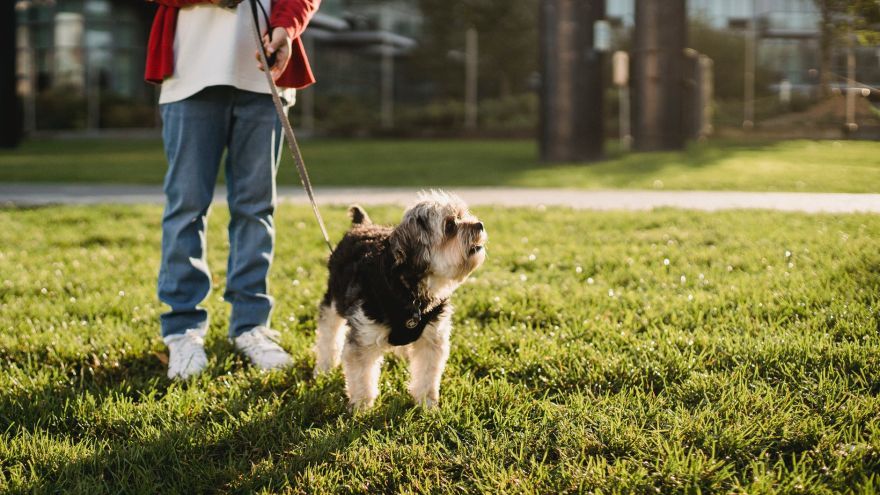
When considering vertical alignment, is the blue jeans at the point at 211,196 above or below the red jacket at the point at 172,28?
below

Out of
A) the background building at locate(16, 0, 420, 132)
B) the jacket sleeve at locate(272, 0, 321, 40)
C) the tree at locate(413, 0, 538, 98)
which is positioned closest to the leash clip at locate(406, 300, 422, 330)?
the jacket sleeve at locate(272, 0, 321, 40)

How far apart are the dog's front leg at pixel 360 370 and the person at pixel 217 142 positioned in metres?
0.65

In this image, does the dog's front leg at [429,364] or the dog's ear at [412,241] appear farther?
the dog's front leg at [429,364]

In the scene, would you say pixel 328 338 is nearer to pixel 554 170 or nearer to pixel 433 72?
pixel 554 170

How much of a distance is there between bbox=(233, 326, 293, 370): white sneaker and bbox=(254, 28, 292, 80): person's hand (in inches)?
51.6

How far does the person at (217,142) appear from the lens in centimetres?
389

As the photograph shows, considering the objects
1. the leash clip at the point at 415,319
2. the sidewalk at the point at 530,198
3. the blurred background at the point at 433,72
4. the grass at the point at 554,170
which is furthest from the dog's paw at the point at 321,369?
the blurred background at the point at 433,72

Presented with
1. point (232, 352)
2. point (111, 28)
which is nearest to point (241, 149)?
point (232, 352)

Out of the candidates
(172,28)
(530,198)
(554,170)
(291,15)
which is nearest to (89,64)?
(554,170)

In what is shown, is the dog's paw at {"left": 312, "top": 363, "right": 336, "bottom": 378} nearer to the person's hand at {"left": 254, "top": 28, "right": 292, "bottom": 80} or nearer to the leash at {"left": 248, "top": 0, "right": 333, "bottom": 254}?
the leash at {"left": 248, "top": 0, "right": 333, "bottom": 254}

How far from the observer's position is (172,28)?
3.98 m

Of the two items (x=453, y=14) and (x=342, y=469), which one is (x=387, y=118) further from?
(x=342, y=469)

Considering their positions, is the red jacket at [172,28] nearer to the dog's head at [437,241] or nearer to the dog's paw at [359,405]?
the dog's head at [437,241]

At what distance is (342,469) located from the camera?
112 inches
